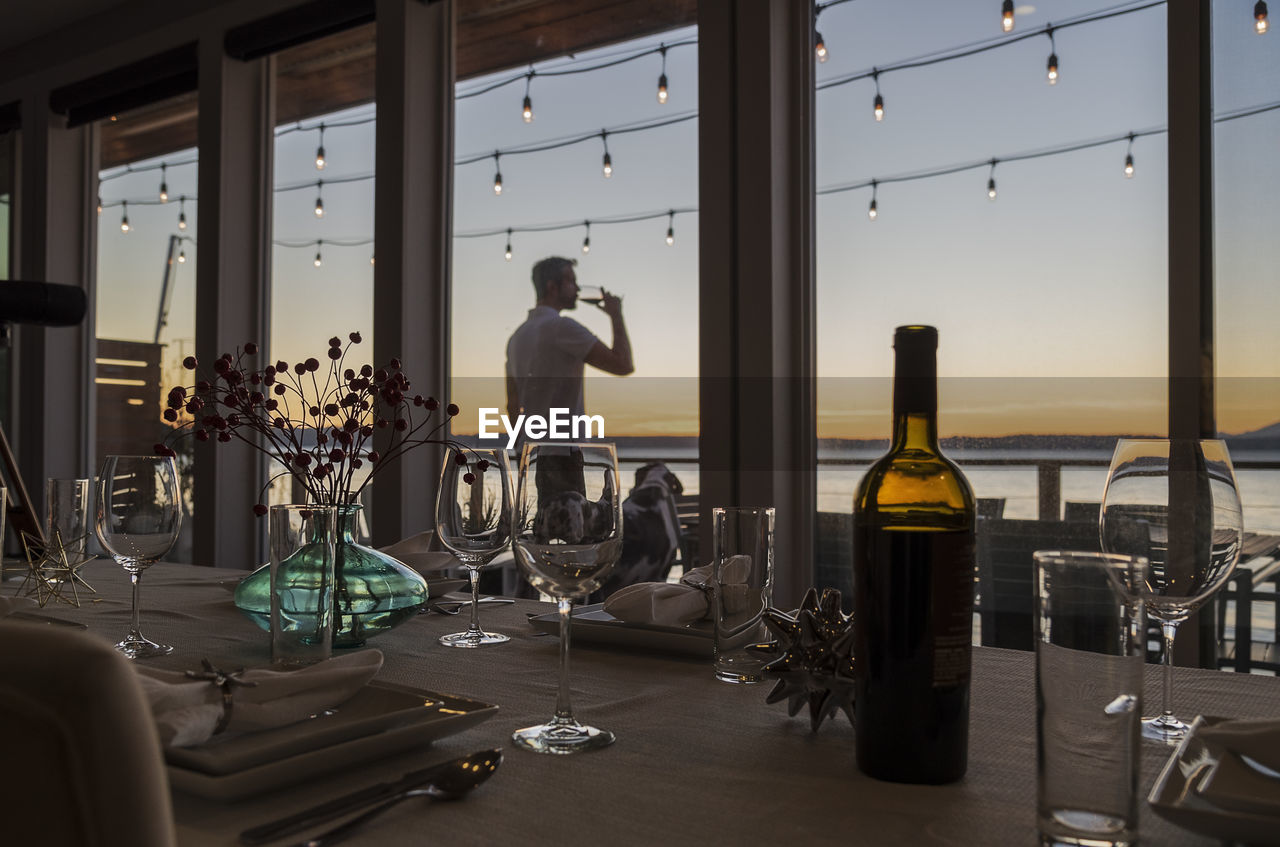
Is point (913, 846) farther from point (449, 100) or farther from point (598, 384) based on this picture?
point (449, 100)

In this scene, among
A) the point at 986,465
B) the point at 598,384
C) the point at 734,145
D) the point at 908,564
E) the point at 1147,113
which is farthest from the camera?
the point at 598,384

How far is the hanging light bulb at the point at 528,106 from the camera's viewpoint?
3.61 meters

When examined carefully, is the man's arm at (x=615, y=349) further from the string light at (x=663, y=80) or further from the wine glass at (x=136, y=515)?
the wine glass at (x=136, y=515)

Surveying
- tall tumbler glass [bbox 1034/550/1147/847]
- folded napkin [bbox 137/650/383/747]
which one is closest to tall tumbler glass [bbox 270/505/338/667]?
folded napkin [bbox 137/650/383/747]

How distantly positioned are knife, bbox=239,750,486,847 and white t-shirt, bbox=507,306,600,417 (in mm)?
2776

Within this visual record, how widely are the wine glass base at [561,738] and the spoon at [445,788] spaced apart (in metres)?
0.05

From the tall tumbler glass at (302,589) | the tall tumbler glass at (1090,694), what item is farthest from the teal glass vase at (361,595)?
the tall tumbler glass at (1090,694)

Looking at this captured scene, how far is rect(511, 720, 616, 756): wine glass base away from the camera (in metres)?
0.78

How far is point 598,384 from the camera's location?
134 inches

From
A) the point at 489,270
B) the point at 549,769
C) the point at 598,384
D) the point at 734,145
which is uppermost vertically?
the point at 734,145

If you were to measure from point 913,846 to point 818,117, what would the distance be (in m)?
2.72

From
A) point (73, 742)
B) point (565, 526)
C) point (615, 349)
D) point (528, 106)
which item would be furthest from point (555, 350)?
point (73, 742)

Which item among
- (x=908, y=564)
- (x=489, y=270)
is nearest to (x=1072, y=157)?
(x=489, y=270)

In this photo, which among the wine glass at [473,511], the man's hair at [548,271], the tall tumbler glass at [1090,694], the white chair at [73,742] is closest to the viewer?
the white chair at [73,742]
